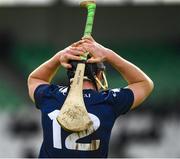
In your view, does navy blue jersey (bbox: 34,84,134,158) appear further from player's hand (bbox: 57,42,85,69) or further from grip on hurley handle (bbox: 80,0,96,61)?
grip on hurley handle (bbox: 80,0,96,61)

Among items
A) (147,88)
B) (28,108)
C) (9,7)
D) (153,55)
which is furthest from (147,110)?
(147,88)

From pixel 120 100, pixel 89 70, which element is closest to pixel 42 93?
pixel 89 70

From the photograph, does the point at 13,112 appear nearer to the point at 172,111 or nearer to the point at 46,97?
the point at 172,111

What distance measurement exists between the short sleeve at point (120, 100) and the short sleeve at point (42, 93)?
11.5 inches

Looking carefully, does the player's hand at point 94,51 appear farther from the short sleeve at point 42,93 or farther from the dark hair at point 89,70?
the short sleeve at point 42,93

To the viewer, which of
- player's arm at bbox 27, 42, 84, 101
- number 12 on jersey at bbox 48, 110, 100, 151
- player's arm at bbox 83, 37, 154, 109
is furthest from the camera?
player's arm at bbox 27, 42, 84, 101

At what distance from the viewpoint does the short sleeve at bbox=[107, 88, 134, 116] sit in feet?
11.4

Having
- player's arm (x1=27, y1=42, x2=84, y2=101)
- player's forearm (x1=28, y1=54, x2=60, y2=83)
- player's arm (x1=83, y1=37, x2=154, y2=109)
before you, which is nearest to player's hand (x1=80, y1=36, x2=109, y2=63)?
player's arm (x1=83, y1=37, x2=154, y2=109)

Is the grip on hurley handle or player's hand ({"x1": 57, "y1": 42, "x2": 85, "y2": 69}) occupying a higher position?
the grip on hurley handle

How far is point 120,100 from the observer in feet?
11.5

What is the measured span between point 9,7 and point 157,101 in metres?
2.79

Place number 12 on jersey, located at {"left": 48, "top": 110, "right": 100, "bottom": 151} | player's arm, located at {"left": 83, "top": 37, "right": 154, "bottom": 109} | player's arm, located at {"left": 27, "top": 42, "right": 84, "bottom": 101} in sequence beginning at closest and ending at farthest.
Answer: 1. number 12 on jersey, located at {"left": 48, "top": 110, "right": 100, "bottom": 151}
2. player's arm, located at {"left": 83, "top": 37, "right": 154, "bottom": 109}
3. player's arm, located at {"left": 27, "top": 42, "right": 84, "bottom": 101}

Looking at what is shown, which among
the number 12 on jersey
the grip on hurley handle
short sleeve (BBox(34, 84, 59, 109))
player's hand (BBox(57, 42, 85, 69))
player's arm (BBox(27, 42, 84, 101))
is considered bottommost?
the number 12 on jersey

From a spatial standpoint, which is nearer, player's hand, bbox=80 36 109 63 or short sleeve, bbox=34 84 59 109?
player's hand, bbox=80 36 109 63
